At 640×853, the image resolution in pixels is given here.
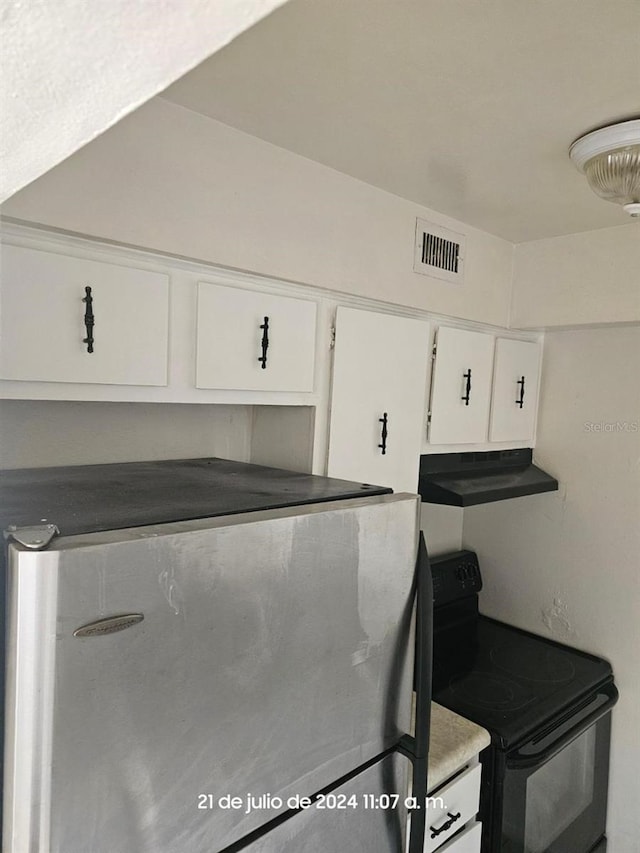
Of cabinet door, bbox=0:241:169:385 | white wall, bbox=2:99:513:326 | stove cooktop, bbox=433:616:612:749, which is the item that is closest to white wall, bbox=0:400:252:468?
cabinet door, bbox=0:241:169:385

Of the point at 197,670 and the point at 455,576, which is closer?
the point at 197,670

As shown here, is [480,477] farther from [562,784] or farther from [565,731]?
[562,784]

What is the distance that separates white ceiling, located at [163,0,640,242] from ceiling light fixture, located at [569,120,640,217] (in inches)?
1.1

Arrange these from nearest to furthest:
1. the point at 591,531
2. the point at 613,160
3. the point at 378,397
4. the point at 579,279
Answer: the point at 613,160 < the point at 378,397 < the point at 579,279 < the point at 591,531

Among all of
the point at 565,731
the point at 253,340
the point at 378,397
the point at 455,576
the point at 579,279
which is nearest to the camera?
the point at 253,340

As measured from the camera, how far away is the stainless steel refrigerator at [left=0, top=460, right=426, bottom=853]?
64cm

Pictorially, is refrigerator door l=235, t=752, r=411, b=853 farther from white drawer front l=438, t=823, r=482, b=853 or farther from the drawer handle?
white drawer front l=438, t=823, r=482, b=853

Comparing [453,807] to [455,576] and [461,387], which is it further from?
[461,387]

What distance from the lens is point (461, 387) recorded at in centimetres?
192

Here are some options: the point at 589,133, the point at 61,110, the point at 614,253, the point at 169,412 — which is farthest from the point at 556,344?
the point at 61,110

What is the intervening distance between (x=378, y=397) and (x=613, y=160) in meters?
0.77

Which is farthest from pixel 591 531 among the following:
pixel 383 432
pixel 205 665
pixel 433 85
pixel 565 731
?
pixel 205 665

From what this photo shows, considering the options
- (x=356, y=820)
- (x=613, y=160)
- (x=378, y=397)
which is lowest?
(x=356, y=820)

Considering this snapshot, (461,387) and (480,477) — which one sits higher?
(461,387)
